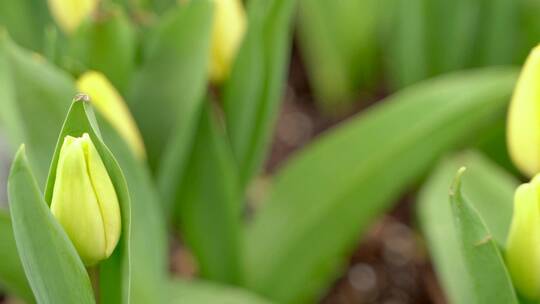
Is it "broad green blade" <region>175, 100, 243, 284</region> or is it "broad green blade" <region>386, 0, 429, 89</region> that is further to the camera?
"broad green blade" <region>386, 0, 429, 89</region>

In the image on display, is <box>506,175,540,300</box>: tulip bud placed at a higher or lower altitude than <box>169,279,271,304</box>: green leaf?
lower

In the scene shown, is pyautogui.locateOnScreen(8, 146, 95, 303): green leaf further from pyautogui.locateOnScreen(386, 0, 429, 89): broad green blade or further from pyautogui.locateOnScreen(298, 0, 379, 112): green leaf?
pyautogui.locateOnScreen(298, 0, 379, 112): green leaf

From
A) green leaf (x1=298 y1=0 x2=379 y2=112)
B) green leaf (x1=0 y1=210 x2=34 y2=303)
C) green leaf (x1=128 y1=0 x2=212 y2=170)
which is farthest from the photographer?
green leaf (x1=298 y1=0 x2=379 y2=112)

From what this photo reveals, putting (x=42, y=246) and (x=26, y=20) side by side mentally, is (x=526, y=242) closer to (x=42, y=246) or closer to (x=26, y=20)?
(x=42, y=246)

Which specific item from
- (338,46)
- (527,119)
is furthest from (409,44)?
(527,119)

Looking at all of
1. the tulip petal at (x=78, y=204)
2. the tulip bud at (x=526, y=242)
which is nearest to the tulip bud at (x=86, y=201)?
the tulip petal at (x=78, y=204)

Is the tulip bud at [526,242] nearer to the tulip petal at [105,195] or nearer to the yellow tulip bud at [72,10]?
the tulip petal at [105,195]

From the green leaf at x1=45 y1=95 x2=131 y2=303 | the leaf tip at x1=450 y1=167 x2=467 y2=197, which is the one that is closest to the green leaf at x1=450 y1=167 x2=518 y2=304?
the leaf tip at x1=450 y1=167 x2=467 y2=197

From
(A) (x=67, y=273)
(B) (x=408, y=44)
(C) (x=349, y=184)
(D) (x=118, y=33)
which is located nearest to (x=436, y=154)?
(C) (x=349, y=184)
